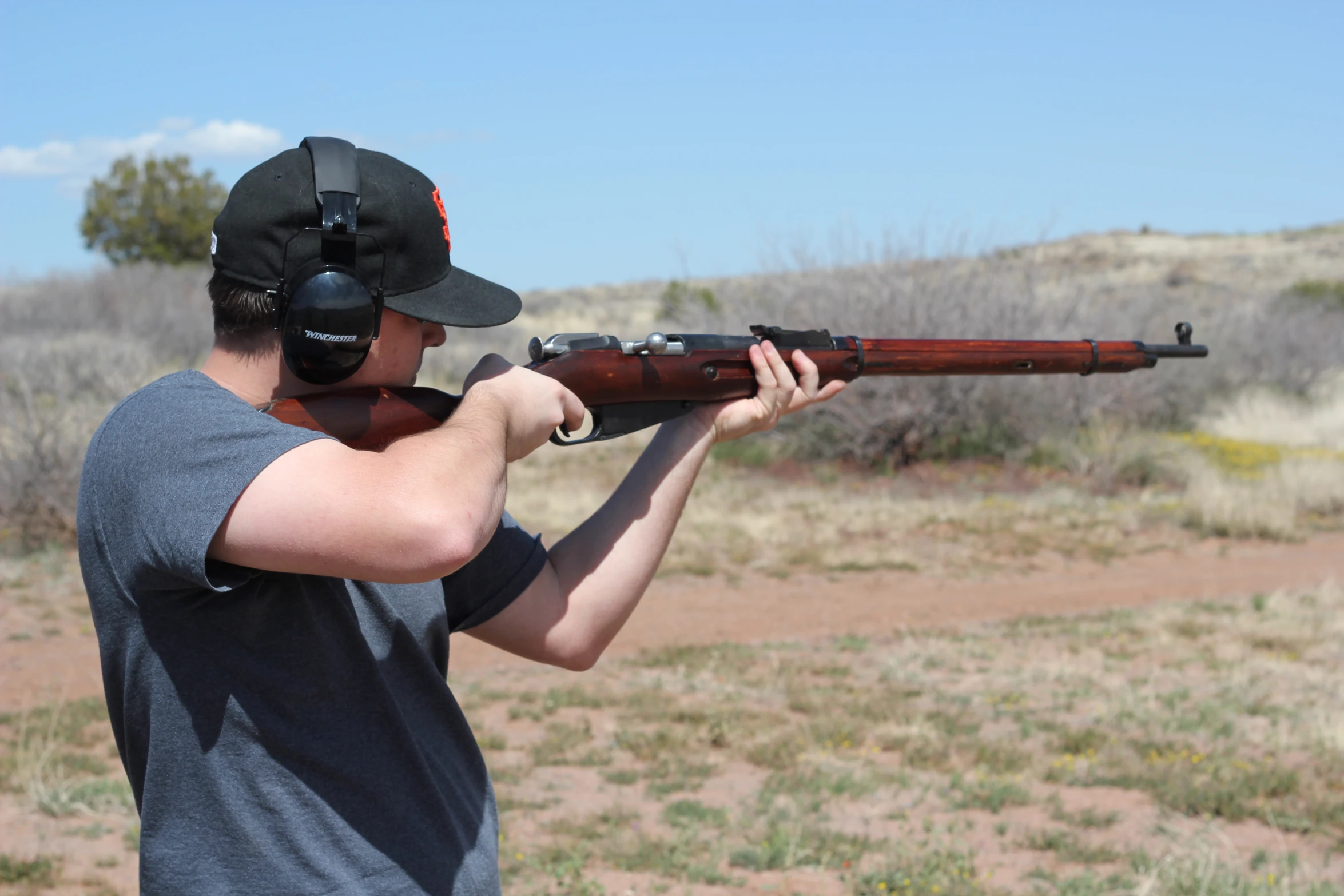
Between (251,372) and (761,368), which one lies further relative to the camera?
(761,368)

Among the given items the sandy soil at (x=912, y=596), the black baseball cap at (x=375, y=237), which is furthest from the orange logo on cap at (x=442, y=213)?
the sandy soil at (x=912, y=596)

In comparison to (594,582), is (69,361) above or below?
below

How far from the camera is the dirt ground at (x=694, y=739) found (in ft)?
16.0

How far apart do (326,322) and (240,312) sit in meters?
0.18

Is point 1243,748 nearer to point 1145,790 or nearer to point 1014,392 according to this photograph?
point 1145,790

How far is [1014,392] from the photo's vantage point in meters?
17.2

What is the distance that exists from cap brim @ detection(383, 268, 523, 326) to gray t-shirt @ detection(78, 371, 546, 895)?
32 centimetres

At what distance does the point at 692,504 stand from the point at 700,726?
7.60 m

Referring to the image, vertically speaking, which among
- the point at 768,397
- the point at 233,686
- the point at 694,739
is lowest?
the point at 694,739

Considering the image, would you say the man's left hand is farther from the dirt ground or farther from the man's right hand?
the dirt ground

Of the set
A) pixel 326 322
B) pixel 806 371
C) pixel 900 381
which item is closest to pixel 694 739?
pixel 806 371

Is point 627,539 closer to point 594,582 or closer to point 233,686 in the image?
point 594,582

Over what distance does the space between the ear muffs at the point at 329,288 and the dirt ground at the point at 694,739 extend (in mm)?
3445

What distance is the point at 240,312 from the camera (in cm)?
182
